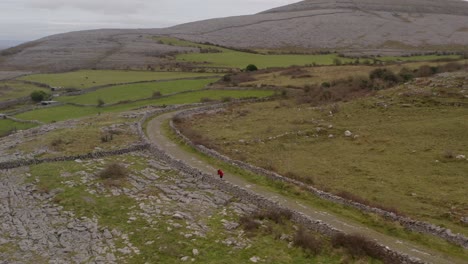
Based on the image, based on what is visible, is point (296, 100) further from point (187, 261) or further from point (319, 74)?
point (187, 261)

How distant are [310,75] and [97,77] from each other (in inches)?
1675

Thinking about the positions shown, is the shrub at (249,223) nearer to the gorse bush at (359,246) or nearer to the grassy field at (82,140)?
the gorse bush at (359,246)

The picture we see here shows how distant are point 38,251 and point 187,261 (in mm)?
7382

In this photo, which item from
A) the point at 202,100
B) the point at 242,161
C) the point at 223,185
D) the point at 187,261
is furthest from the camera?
the point at 202,100

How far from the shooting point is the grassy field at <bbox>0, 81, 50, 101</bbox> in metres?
75.1

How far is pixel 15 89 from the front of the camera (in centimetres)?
8106

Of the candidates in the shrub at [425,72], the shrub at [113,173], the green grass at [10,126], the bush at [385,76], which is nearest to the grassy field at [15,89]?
the green grass at [10,126]

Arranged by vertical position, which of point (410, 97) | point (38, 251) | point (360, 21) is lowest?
point (38, 251)

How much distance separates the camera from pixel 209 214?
928 inches

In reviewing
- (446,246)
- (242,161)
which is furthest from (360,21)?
(446,246)

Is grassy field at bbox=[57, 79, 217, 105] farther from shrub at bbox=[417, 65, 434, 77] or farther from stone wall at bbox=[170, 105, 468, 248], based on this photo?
stone wall at bbox=[170, 105, 468, 248]

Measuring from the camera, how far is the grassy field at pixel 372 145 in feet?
81.8

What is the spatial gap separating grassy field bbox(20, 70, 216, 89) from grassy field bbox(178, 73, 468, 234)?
3478 cm

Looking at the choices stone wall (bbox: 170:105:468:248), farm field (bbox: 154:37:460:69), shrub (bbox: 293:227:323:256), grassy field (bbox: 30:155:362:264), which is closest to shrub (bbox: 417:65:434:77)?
farm field (bbox: 154:37:460:69)
